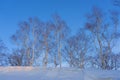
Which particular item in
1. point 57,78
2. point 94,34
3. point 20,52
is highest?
point 94,34

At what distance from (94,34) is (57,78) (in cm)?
1156

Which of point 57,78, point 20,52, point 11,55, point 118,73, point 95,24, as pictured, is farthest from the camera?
point 11,55

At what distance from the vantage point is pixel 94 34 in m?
18.8

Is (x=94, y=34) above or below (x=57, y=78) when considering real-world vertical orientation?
above

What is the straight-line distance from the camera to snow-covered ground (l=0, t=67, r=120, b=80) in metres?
7.75

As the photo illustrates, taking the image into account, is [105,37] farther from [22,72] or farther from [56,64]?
[22,72]

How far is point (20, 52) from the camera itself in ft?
65.7

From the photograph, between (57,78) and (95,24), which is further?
(95,24)

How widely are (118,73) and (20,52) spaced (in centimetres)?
1295

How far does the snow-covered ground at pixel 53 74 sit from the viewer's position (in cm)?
775

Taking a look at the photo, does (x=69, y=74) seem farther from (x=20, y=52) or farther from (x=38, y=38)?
(x=20, y=52)

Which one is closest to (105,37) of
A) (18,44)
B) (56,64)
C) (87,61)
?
(87,61)

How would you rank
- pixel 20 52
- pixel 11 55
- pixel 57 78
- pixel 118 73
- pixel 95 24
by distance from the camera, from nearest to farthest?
pixel 57 78 < pixel 118 73 < pixel 95 24 < pixel 20 52 < pixel 11 55

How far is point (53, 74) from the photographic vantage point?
26.4 feet
